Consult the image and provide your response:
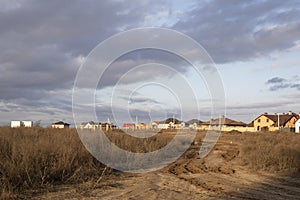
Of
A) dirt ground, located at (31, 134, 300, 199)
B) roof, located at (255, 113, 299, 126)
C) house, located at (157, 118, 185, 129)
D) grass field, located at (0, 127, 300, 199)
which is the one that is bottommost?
dirt ground, located at (31, 134, 300, 199)

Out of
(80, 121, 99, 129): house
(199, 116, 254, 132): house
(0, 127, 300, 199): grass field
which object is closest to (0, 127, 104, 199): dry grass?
(0, 127, 300, 199): grass field

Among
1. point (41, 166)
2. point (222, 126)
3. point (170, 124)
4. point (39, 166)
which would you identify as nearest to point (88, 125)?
point (41, 166)

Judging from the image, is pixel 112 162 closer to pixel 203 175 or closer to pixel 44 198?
A: pixel 203 175

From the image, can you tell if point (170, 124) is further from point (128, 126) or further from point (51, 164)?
point (51, 164)

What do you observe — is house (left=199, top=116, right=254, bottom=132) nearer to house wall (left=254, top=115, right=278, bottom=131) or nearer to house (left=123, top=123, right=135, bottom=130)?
house wall (left=254, top=115, right=278, bottom=131)

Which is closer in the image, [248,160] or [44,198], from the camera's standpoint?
[44,198]

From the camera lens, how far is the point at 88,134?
17438 mm

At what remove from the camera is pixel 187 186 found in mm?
10328

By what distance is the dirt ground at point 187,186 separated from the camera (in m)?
8.91

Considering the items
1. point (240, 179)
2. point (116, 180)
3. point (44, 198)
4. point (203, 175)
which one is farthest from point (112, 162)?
point (44, 198)

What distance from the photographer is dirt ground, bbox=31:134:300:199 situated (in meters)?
8.91

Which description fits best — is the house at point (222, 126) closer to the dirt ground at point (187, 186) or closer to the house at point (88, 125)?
the house at point (88, 125)

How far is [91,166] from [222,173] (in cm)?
498

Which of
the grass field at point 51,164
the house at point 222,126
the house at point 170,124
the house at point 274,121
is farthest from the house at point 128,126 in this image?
the house at point 274,121
